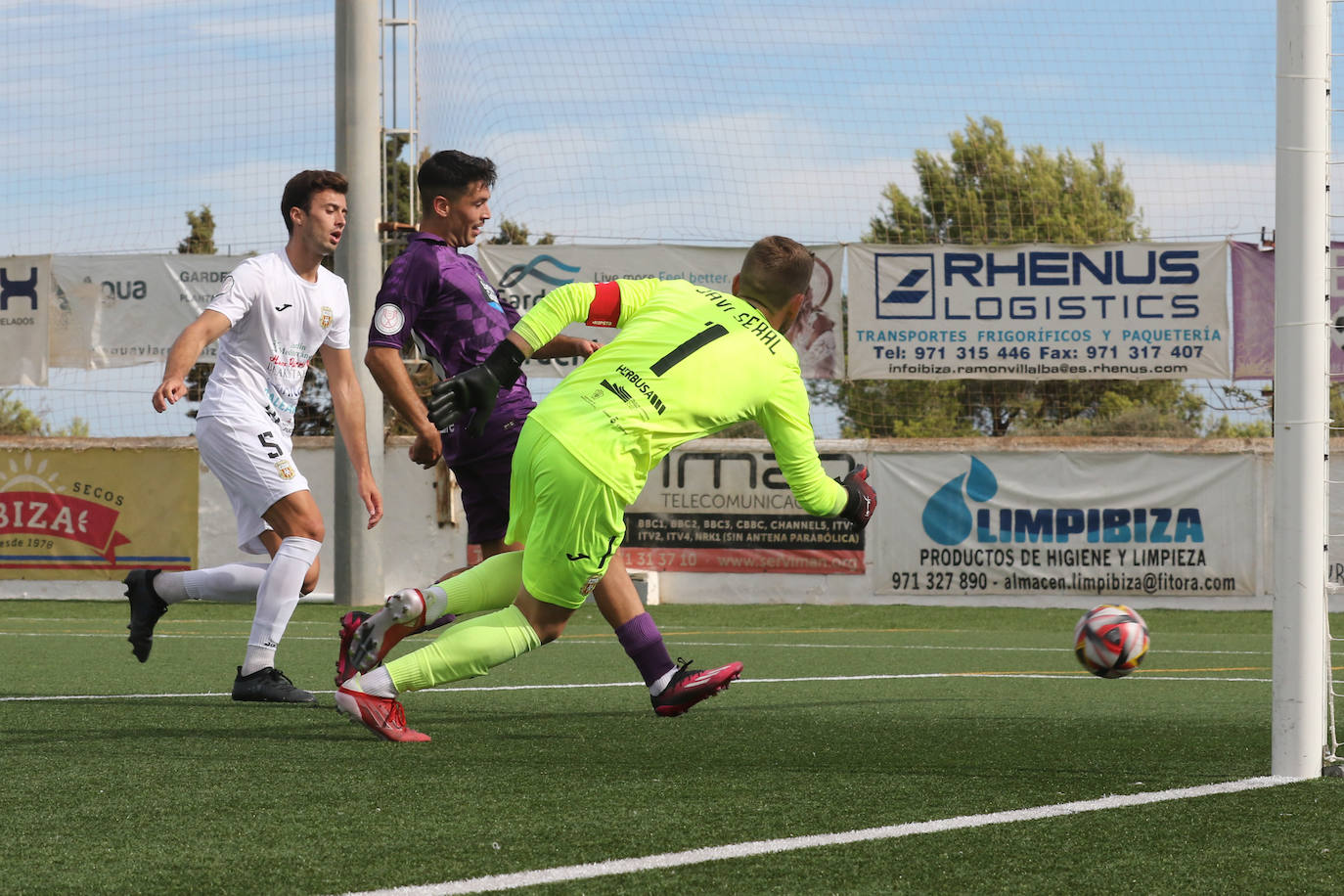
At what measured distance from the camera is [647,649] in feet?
15.9

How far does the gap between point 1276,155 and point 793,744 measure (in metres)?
2.17

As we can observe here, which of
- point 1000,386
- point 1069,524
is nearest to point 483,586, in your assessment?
point 1069,524

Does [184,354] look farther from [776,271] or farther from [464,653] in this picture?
[776,271]

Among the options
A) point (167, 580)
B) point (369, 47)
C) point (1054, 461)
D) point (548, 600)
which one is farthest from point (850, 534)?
point (548, 600)

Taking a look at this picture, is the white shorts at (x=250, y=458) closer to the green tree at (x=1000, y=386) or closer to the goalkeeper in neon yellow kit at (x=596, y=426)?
the goalkeeper in neon yellow kit at (x=596, y=426)

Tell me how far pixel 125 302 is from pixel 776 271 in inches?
566

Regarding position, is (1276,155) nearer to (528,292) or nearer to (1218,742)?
(1218,742)

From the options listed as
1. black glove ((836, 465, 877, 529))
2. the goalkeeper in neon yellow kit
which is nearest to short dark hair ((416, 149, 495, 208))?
the goalkeeper in neon yellow kit

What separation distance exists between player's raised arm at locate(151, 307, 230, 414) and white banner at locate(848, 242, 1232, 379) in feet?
37.4

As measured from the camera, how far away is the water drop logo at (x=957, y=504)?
50.1ft

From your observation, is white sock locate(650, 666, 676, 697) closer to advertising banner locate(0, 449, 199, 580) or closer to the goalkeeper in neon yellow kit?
the goalkeeper in neon yellow kit

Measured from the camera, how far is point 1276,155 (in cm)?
393

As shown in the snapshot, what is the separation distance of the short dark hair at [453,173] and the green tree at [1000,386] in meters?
11.4

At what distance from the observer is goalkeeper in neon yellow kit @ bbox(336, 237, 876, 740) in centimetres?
421
